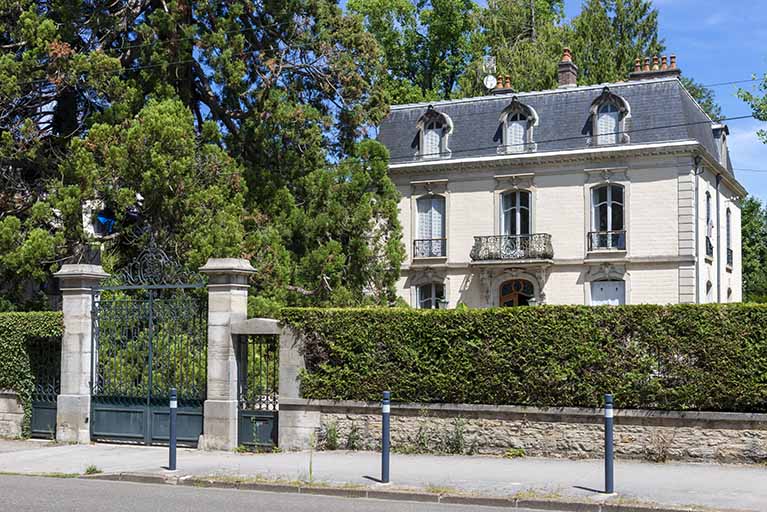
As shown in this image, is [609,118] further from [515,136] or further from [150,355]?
[150,355]

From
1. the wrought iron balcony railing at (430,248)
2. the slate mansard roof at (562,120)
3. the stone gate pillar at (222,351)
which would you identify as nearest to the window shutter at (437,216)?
the wrought iron balcony railing at (430,248)

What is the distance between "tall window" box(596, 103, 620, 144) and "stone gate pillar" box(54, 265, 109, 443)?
22563 millimetres

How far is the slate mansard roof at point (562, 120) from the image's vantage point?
3388cm

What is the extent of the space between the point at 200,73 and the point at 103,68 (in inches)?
122

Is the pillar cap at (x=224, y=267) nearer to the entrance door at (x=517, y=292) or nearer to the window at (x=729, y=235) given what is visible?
the entrance door at (x=517, y=292)

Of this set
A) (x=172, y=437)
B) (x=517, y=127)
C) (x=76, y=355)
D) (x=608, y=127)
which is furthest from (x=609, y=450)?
(x=517, y=127)

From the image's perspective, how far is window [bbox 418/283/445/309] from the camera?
37.7 meters

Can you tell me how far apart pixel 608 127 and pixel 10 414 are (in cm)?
2384

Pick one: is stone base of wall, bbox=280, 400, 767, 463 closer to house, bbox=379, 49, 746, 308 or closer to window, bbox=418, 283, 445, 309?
house, bbox=379, 49, 746, 308

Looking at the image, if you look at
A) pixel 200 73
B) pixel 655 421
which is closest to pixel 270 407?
pixel 655 421

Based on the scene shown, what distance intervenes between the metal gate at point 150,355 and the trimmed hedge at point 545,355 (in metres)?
1.83

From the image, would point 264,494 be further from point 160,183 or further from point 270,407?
point 160,183

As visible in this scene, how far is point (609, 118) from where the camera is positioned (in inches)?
1367

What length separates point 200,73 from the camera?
79.4 ft
